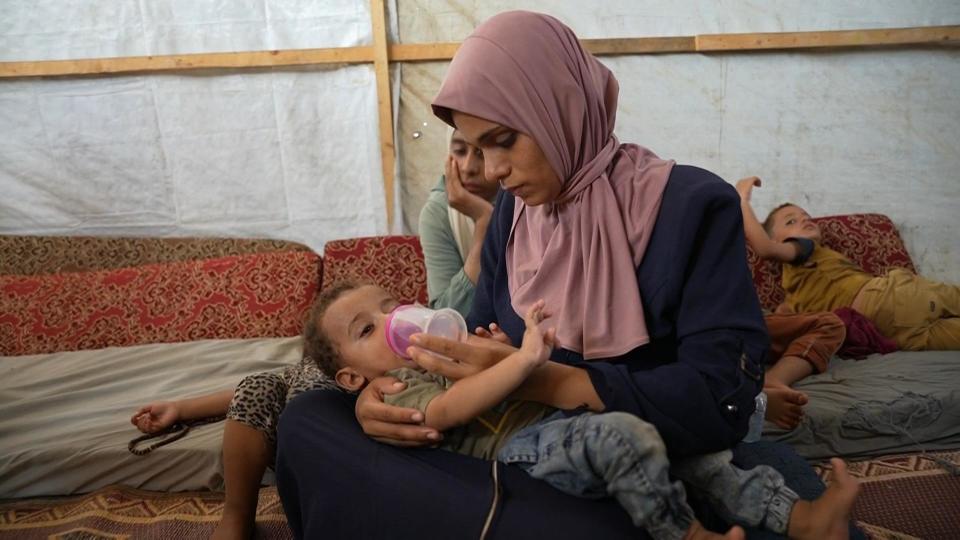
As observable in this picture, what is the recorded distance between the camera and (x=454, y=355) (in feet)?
3.42

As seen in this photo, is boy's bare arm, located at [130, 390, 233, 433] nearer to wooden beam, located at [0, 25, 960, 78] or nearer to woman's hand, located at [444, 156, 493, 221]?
woman's hand, located at [444, 156, 493, 221]

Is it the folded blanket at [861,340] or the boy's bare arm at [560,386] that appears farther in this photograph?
the folded blanket at [861,340]

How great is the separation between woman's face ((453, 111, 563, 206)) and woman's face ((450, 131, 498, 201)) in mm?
785

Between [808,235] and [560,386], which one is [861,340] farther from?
[560,386]

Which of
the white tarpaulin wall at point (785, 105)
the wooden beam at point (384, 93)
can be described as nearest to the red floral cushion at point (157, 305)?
the wooden beam at point (384, 93)

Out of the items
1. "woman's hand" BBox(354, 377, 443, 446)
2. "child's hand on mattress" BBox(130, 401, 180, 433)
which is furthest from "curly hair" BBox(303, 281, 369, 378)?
"child's hand on mattress" BBox(130, 401, 180, 433)

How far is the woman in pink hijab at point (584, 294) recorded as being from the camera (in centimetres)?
104

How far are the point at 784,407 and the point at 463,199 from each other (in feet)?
3.66

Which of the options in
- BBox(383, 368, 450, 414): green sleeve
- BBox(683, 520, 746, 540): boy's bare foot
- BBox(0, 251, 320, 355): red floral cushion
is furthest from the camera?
BBox(0, 251, 320, 355): red floral cushion

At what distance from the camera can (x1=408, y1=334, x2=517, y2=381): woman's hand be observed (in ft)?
3.40

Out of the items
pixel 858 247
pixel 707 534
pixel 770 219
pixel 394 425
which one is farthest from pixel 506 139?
pixel 858 247

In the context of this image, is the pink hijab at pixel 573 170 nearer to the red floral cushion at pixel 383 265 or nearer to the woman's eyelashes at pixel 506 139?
the woman's eyelashes at pixel 506 139

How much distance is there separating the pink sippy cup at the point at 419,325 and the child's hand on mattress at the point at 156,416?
3.18ft

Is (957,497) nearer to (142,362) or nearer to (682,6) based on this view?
(682,6)
